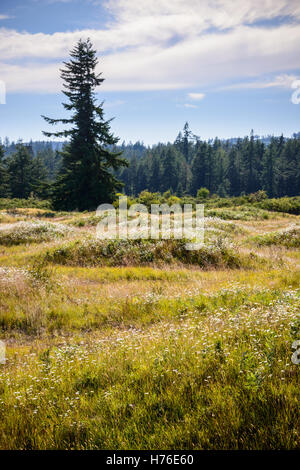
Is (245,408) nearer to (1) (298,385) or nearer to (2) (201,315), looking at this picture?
(1) (298,385)

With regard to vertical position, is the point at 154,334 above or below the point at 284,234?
below

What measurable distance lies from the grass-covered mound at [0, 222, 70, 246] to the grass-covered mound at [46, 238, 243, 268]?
3.68 metres

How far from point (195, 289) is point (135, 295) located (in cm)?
182

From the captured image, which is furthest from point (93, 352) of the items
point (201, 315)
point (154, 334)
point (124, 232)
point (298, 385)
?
point (124, 232)

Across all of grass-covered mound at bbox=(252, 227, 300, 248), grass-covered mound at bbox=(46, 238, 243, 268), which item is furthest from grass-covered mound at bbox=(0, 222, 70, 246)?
grass-covered mound at bbox=(252, 227, 300, 248)

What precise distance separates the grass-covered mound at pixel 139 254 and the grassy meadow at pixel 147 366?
9.49 feet

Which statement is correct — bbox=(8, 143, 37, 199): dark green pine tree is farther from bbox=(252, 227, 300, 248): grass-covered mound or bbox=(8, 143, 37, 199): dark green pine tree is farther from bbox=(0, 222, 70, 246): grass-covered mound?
bbox=(252, 227, 300, 248): grass-covered mound

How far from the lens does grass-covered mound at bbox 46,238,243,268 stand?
12172 millimetres

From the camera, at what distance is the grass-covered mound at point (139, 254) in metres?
12.2

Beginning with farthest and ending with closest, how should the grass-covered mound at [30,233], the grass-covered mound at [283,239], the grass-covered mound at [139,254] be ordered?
the grass-covered mound at [30,233] → the grass-covered mound at [283,239] → the grass-covered mound at [139,254]

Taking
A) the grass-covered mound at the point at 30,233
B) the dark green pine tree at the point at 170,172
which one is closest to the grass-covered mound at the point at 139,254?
the grass-covered mound at the point at 30,233

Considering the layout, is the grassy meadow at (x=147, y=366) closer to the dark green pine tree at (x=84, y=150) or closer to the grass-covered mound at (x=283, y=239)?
the grass-covered mound at (x=283, y=239)

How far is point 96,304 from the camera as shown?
7.47 metres
